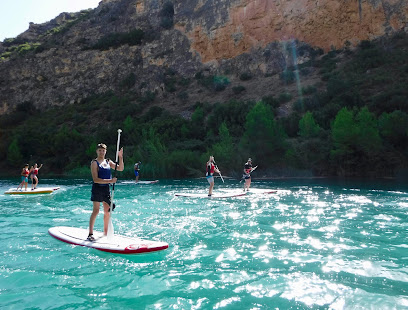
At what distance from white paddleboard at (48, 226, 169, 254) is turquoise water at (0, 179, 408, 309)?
127mm

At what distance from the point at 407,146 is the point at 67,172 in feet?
114

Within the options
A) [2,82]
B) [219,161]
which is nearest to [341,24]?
[219,161]

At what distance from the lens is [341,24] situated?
4919cm

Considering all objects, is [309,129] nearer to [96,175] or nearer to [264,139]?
[264,139]

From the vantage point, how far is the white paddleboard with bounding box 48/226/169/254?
21.8 feet

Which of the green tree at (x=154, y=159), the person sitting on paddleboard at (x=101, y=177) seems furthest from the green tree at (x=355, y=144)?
the person sitting on paddleboard at (x=101, y=177)

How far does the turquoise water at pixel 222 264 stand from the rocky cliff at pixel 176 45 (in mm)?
40119

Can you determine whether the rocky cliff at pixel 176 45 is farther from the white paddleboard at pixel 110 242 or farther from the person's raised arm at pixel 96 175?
the person's raised arm at pixel 96 175

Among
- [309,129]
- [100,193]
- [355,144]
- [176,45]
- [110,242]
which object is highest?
[176,45]

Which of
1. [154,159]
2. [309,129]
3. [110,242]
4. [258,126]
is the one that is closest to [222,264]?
[110,242]

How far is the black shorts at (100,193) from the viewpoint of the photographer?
23.6ft

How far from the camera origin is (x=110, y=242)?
23.5 feet

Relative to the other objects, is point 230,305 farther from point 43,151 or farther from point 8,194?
point 43,151

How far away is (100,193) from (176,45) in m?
57.8
